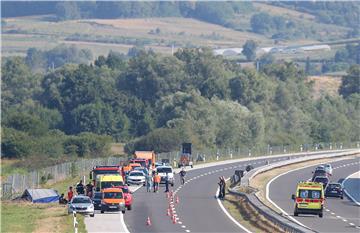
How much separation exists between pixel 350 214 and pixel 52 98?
118896 millimetres

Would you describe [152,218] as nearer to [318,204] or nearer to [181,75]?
[318,204]

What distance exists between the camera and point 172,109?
529ft

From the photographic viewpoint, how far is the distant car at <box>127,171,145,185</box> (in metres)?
87.5

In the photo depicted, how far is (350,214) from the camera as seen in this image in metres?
67.8

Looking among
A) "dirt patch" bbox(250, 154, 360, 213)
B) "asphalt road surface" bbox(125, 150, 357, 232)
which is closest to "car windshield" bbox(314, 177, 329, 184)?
"dirt patch" bbox(250, 154, 360, 213)

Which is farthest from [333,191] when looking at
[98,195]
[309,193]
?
[98,195]

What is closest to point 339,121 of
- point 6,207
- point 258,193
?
point 258,193

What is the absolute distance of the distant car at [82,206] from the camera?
61.5m

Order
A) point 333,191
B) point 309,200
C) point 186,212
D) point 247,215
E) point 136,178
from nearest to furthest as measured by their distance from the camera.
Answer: point 309,200 → point 247,215 → point 186,212 → point 333,191 → point 136,178

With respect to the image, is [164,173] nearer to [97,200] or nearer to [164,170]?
[164,170]

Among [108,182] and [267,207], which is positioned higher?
[108,182]

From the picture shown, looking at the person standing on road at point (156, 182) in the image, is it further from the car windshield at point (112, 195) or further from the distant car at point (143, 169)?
the car windshield at point (112, 195)

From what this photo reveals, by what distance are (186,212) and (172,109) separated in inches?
3760

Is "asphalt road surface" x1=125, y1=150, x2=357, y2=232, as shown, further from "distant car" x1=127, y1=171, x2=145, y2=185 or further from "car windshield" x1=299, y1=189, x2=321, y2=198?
"car windshield" x1=299, y1=189, x2=321, y2=198
